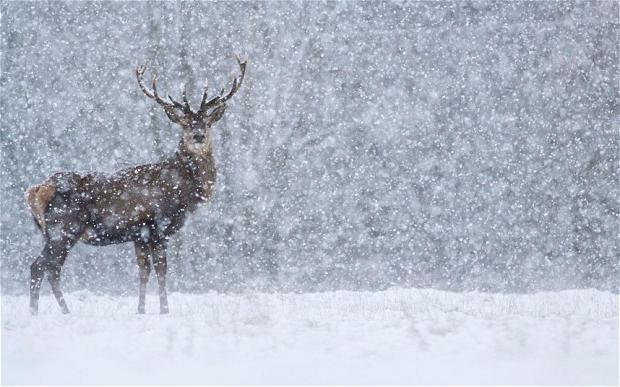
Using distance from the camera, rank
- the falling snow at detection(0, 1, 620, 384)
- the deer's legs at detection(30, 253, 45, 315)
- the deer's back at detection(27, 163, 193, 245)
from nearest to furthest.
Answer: the deer's legs at detection(30, 253, 45, 315), the deer's back at detection(27, 163, 193, 245), the falling snow at detection(0, 1, 620, 384)

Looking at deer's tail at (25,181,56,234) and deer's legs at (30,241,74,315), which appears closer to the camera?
deer's legs at (30,241,74,315)

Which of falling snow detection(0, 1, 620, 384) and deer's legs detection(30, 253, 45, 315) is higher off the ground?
falling snow detection(0, 1, 620, 384)

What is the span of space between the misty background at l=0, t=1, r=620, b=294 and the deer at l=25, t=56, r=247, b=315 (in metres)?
2.11

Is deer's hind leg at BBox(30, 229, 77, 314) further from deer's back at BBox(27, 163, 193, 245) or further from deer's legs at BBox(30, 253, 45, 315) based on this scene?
deer's back at BBox(27, 163, 193, 245)

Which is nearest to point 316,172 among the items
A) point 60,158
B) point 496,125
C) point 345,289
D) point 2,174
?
point 345,289

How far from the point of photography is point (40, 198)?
8.49m

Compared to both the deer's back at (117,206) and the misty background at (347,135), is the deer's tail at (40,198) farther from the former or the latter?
the misty background at (347,135)

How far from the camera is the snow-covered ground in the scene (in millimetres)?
6293

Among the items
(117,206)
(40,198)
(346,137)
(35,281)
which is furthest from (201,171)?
(346,137)

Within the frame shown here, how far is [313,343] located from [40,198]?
3.22 meters

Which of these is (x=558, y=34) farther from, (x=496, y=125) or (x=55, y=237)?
(x=55, y=237)

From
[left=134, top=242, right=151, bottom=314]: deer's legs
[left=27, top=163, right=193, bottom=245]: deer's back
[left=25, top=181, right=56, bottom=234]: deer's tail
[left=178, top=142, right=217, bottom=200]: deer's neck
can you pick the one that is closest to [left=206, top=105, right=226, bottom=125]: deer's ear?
[left=178, top=142, right=217, bottom=200]: deer's neck

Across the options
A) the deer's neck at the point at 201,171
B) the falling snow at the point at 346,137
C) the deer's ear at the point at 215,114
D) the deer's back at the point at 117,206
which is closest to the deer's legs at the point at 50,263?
the deer's back at the point at 117,206

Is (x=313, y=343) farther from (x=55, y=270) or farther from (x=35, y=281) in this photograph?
(x=35, y=281)
